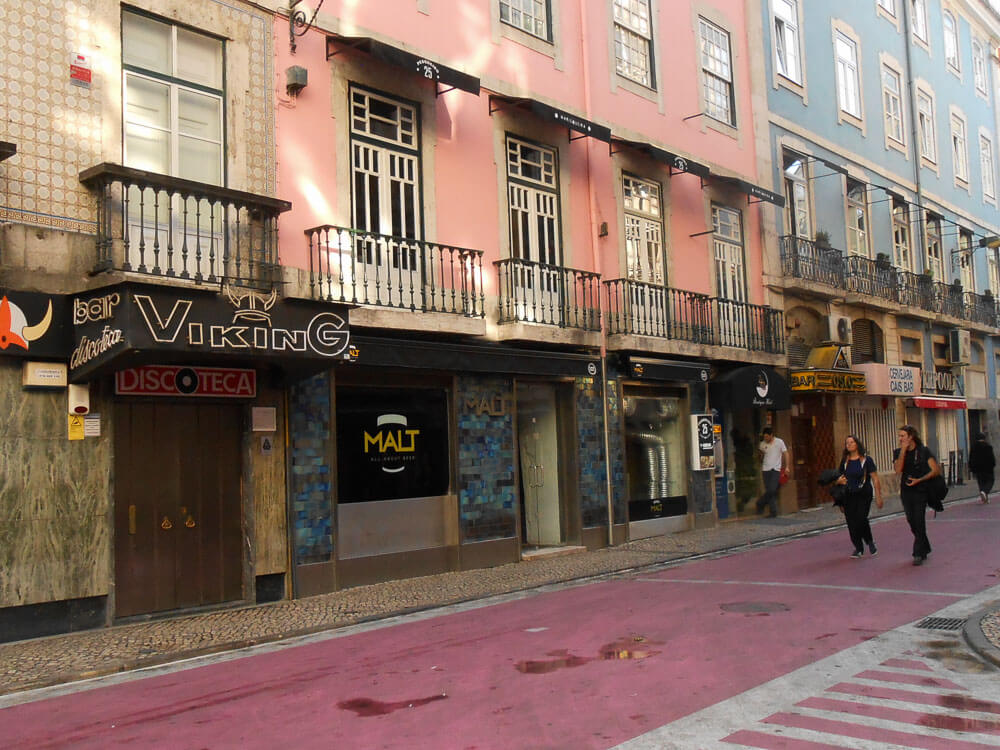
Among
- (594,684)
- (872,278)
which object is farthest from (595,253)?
(872,278)

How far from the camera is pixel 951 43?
31.4 metres

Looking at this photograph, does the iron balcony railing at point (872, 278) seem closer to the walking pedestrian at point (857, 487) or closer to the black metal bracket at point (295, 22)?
the walking pedestrian at point (857, 487)

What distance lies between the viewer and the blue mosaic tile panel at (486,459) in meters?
13.1

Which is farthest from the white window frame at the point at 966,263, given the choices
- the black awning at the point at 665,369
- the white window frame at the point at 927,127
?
the black awning at the point at 665,369

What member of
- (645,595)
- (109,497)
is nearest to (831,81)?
(645,595)

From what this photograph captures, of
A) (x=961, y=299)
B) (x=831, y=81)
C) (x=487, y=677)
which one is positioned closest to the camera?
(x=487, y=677)

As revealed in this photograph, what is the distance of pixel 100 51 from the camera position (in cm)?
963

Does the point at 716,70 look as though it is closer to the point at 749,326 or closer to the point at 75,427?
the point at 749,326

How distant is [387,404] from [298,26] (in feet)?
15.5

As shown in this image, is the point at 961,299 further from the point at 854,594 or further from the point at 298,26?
the point at 298,26

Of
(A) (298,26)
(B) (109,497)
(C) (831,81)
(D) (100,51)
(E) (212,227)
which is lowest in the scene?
(B) (109,497)

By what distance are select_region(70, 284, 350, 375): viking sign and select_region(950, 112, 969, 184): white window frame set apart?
27.4 m

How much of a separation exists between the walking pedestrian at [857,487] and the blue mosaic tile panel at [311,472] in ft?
21.7

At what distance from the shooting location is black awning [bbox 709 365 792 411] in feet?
58.9
